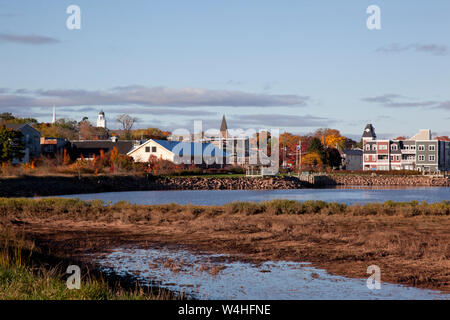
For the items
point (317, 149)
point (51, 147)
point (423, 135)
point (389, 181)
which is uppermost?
point (423, 135)

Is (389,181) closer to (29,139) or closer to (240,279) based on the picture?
(29,139)

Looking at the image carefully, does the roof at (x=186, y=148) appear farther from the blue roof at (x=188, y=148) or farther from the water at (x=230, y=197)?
the water at (x=230, y=197)

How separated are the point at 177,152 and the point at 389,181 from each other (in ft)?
117

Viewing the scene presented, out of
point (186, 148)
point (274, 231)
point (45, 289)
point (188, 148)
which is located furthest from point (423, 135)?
point (45, 289)

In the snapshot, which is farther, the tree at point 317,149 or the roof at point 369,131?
the roof at point 369,131

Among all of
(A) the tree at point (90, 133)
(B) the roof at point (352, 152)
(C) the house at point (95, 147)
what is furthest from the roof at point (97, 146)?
(B) the roof at point (352, 152)

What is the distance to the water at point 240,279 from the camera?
13484mm

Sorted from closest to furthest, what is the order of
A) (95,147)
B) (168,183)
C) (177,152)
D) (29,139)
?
(168,183)
(29,139)
(177,152)
(95,147)

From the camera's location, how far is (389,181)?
318 feet

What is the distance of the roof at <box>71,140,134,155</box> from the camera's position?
10012 centimetres

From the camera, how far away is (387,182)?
9638 cm

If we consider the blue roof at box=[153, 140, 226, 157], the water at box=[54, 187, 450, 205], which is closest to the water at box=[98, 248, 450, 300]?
the water at box=[54, 187, 450, 205]
